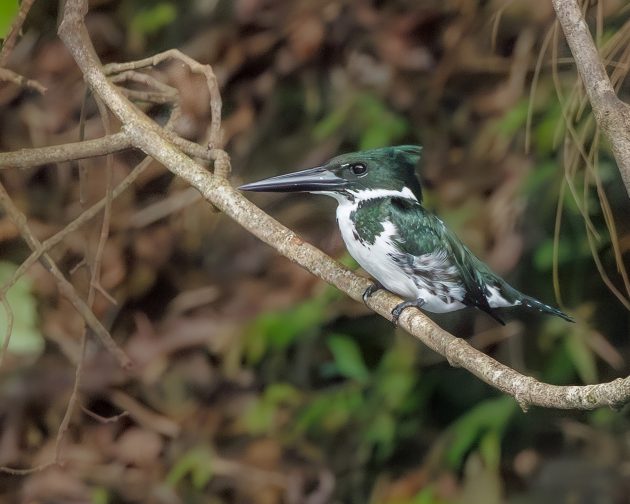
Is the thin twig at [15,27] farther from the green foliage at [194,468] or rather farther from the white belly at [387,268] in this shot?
the green foliage at [194,468]

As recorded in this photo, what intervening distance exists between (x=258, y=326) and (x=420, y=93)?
436 millimetres

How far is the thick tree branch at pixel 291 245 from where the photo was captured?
0.74 m

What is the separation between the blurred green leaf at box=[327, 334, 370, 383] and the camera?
154 centimetres

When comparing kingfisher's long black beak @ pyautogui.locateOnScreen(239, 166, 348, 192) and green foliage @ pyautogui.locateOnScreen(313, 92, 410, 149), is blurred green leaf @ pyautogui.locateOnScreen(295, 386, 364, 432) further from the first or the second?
kingfisher's long black beak @ pyautogui.locateOnScreen(239, 166, 348, 192)

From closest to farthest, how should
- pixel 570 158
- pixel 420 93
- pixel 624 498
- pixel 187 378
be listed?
1. pixel 570 158
2. pixel 624 498
3. pixel 420 93
4. pixel 187 378

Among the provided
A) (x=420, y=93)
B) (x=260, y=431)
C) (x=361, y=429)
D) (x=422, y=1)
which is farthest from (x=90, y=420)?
(x=422, y=1)

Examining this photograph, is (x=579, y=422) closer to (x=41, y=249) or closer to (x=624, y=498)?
(x=624, y=498)

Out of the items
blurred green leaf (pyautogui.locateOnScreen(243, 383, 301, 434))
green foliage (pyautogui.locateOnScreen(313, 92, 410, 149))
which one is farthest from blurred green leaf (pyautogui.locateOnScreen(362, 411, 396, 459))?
green foliage (pyautogui.locateOnScreen(313, 92, 410, 149))

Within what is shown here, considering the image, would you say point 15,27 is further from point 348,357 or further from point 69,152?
point 348,357

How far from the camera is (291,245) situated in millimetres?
984

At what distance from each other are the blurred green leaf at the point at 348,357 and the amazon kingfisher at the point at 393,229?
1.61 ft

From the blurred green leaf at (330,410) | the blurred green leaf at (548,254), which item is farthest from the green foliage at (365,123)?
the blurred green leaf at (330,410)

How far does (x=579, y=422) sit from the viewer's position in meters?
1.44

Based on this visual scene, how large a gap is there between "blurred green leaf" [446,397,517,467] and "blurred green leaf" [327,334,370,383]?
159 mm
